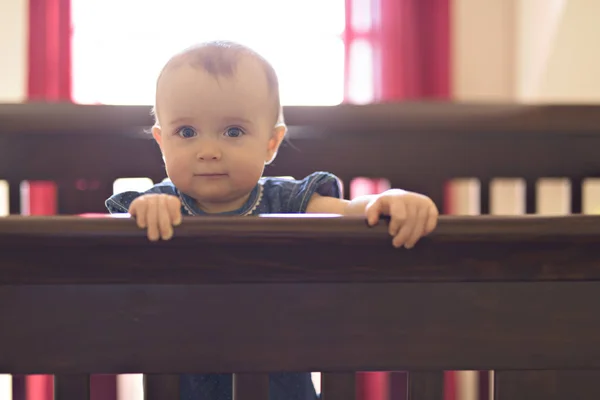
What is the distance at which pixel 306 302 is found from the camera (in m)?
0.52

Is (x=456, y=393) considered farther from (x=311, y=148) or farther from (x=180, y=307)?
(x=180, y=307)

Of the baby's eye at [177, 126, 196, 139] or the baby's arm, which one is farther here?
the baby's eye at [177, 126, 196, 139]

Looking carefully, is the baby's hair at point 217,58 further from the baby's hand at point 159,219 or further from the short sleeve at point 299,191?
the baby's hand at point 159,219

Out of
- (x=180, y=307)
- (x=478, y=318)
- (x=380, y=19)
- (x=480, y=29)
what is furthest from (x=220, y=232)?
(x=480, y=29)

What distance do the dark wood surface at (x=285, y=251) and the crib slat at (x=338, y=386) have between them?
79 mm

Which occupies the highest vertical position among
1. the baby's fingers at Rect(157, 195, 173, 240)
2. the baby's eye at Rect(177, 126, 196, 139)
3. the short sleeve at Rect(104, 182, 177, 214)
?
the baby's eye at Rect(177, 126, 196, 139)

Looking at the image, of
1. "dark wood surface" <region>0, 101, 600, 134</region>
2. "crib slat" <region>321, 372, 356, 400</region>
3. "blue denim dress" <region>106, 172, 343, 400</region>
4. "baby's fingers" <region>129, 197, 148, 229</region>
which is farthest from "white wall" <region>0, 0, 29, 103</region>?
"crib slat" <region>321, 372, 356, 400</region>

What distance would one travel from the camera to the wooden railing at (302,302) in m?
0.50

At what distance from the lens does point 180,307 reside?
51 centimetres

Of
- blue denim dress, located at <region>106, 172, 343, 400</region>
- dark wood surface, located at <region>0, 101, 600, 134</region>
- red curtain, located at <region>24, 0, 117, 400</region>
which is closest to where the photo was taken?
blue denim dress, located at <region>106, 172, 343, 400</region>

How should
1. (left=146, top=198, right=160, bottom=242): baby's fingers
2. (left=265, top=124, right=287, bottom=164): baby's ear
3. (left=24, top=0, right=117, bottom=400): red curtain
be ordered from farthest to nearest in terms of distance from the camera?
(left=24, top=0, right=117, bottom=400): red curtain → (left=265, top=124, right=287, bottom=164): baby's ear → (left=146, top=198, right=160, bottom=242): baby's fingers

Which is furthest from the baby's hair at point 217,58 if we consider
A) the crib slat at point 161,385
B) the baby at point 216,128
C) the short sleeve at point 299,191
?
the crib slat at point 161,385

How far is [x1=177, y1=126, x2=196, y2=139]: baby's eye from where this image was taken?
75cm

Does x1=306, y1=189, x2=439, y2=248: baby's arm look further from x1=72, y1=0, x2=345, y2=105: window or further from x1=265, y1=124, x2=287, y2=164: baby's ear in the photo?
x1=72, y1=0, x2=345, y2=105: window
